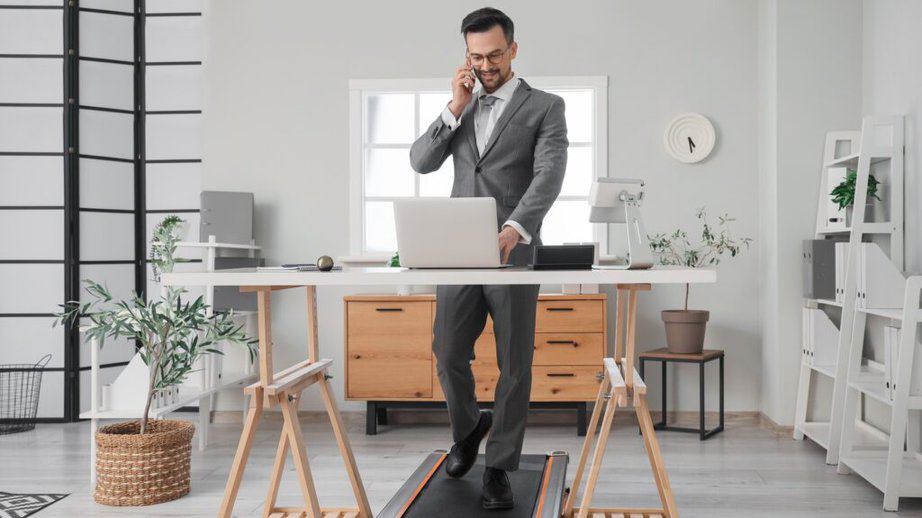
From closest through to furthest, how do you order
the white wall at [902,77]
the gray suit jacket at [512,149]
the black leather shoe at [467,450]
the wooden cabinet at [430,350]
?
the gray suit jacket at [512,149] → the black leather shoe at [467,450] → the white wall at [902,77] → the wooden cabinet at [430,350]

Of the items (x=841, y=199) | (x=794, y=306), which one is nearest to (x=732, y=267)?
(x=794, y=306)

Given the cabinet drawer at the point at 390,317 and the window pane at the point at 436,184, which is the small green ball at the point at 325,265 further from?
the window pane at the point at 436,184

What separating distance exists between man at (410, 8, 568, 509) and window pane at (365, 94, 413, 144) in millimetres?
2145

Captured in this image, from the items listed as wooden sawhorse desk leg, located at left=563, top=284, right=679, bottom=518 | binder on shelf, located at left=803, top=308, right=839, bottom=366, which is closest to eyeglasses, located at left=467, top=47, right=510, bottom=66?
wooden sawhorse desk leg, located at left=563, top=284, right=679, bottom=518

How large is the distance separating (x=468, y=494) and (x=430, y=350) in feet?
5.20

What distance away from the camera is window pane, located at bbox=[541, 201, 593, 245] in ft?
15.2

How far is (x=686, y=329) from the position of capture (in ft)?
13.6

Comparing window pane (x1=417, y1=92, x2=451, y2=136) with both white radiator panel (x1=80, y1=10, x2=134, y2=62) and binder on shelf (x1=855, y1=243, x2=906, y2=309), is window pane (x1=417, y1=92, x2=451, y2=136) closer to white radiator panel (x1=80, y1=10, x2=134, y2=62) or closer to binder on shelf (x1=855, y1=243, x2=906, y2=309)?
white radiator panel (x1=80, y1=10, x2=134, y2=62)

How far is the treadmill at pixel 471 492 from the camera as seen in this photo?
246 centimetres

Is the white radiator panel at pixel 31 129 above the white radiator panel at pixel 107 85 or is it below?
below

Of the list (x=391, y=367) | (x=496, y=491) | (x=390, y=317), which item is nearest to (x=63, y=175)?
(x=390, y=317)

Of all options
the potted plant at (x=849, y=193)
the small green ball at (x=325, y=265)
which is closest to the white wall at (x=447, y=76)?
the potted plant at (x=849, y=193)

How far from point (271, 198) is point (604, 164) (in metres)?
1.99

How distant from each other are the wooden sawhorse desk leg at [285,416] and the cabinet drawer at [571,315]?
1797mm
